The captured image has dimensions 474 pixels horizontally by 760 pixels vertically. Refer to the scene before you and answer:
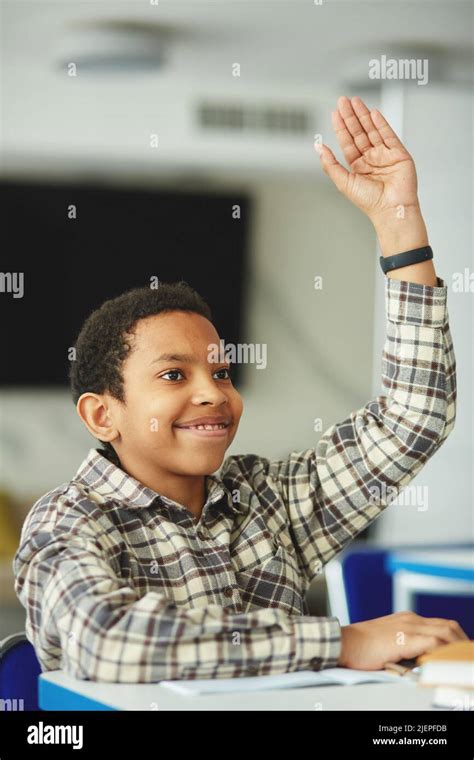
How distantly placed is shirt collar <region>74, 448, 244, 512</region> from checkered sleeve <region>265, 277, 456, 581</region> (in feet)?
0.72

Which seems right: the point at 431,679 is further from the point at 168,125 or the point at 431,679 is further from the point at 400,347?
the point at 168,125

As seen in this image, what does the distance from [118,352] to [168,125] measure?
13.0 feet

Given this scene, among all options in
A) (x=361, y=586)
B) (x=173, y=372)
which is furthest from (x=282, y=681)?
(x=361, y=586)

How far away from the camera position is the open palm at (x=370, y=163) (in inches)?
67.9

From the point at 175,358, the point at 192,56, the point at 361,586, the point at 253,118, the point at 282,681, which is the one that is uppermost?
the point at 192,56

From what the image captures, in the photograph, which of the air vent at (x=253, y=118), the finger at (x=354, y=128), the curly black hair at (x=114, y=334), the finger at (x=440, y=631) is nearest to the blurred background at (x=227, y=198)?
the air vent at (x=253, y=118)

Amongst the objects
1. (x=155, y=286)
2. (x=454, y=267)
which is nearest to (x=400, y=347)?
(x=155, y=286)

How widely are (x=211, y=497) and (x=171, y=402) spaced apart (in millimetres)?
162

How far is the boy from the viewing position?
127cm

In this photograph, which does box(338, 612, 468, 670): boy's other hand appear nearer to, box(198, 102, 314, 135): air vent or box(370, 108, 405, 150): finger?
box(370, 108, 405, 150): finger

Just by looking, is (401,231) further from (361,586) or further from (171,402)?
(361,586)

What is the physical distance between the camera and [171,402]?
158cm

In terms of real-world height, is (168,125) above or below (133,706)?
above
